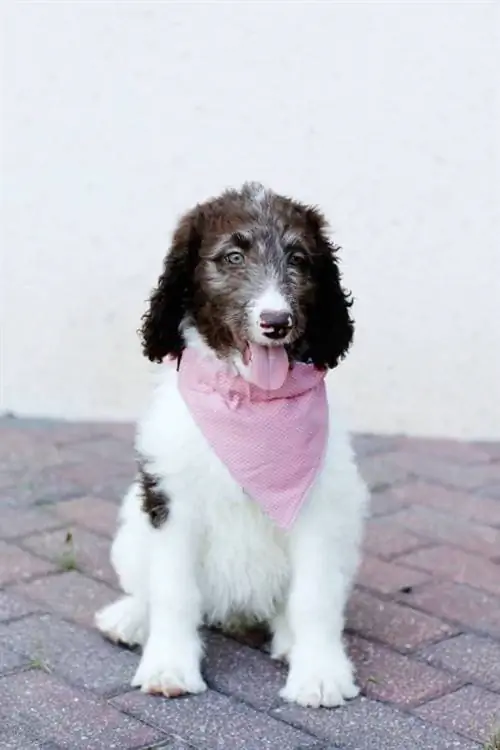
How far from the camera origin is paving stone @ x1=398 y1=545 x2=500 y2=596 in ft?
16.1

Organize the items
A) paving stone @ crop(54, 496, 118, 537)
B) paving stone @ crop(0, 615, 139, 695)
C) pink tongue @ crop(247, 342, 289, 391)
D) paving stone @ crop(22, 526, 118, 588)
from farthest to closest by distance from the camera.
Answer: paving stone @ crop(54, 496, 118, 537) → paving stone @ crop(22, 526, 118, 588) → paving stone @ crop(0, 615, 139, 695) → pink tongue @ crop(247, 342, 289, 391)

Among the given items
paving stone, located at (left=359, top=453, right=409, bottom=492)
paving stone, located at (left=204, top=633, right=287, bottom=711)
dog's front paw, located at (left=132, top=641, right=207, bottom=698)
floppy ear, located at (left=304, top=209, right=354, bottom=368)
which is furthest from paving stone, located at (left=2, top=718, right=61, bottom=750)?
paving stone, located at (left=359, top=453, right=409, bottom=492)

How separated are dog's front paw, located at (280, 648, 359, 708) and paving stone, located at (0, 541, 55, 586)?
1.33 meters

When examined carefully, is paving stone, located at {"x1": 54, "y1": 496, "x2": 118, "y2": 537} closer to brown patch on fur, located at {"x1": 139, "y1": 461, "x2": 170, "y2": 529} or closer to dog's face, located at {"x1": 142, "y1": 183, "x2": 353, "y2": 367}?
brown patch on fur, located at {"x1": 139, "y1": 461, "x2": 170, "y2": 529}

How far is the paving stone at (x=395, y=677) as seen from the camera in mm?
3850

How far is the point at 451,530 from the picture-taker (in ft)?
18.0

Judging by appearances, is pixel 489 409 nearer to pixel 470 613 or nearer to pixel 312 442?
pixel 470 613

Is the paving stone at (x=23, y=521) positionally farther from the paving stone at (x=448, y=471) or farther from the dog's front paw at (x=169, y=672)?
the paving stone at (x=448, y=471)

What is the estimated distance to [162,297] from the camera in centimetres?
383

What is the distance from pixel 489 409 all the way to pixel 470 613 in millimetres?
2552

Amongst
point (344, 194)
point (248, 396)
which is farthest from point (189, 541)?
point (344, 194)

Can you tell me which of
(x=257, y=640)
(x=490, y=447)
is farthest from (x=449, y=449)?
(x=257, y=640)

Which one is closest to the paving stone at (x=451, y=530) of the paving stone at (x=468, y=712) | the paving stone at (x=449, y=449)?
the paving stone at (x=449, y=449)

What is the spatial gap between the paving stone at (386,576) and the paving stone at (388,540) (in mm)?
90
